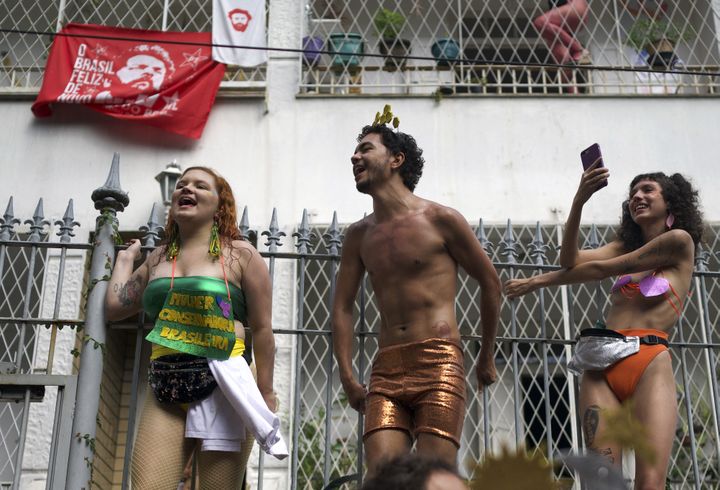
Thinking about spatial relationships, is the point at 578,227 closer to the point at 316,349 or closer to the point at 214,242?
the point at 214,242

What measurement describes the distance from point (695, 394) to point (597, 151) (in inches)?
219

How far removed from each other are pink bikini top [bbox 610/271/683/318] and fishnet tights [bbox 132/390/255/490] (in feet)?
6.81

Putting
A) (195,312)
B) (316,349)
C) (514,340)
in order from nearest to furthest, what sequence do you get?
(195,312) → (514,340) → (316,349)

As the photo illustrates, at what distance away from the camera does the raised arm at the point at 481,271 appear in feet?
14.5

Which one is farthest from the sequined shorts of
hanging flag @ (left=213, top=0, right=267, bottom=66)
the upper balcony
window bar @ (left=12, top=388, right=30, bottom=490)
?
hanging flag @ (left=213, top=0, right=267, bottom=66)

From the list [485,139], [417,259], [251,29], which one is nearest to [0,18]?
[251,29]

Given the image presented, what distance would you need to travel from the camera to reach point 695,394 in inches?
366

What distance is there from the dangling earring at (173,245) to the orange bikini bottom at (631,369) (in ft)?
7.04

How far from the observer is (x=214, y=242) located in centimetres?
450

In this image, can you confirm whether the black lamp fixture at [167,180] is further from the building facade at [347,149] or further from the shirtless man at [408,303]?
the shirtless man at [408,303]

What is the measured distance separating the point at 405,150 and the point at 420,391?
1.30 m

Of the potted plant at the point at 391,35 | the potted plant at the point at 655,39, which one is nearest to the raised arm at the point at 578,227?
A: the potted plant at the point at 391,35

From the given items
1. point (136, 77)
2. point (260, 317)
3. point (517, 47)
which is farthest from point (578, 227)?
point (136, 77)

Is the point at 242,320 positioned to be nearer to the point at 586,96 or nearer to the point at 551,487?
the point at 551,487
